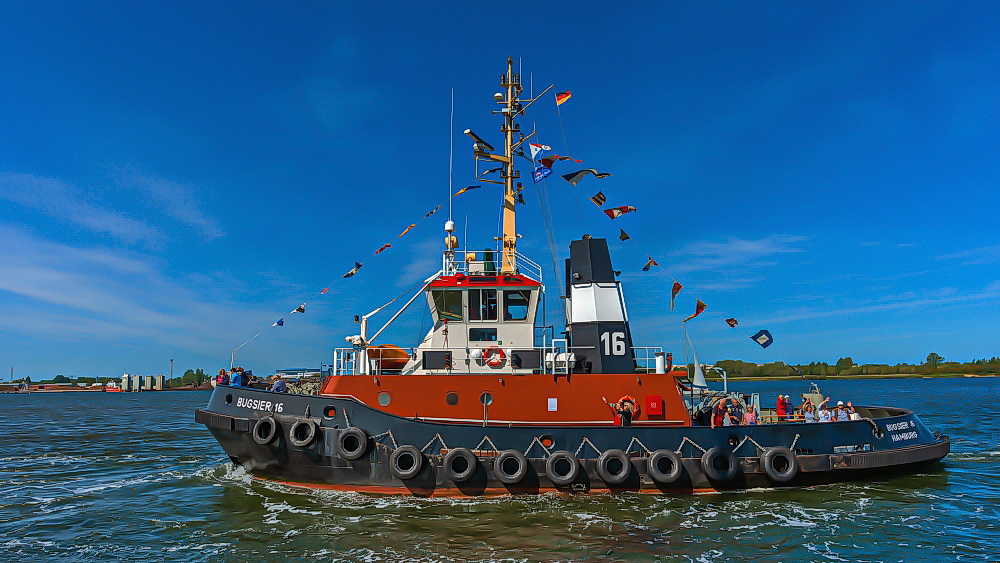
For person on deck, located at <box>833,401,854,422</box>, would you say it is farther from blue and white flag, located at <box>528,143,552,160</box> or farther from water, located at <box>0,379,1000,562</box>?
blue and white flag, located at <box>528,143,552,160</box>

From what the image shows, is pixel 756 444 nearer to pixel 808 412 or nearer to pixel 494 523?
pixel 808 412

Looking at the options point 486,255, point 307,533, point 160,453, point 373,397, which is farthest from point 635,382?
point 160,453

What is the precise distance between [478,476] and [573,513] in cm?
170

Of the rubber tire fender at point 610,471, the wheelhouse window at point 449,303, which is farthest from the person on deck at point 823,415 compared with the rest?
the wheelhouse window at point 449,303

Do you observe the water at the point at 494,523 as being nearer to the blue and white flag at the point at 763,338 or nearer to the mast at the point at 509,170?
the blue and white flag at the point at 763,338

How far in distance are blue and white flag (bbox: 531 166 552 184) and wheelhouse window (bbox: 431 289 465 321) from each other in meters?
3.17

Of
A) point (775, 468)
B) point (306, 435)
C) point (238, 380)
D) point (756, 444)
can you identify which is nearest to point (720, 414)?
point (756, 444)

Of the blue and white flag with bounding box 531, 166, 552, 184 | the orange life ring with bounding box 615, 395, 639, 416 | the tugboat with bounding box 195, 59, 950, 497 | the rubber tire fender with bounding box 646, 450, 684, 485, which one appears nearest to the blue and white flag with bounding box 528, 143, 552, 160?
the blue and white flag with bounding box 531, 166, 552, 184

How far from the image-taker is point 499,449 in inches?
388

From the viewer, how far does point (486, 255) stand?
40.6 feet

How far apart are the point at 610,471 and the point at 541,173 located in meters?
6.43

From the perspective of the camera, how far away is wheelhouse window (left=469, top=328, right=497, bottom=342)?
1157 centimetres

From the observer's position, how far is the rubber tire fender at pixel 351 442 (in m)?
9.73

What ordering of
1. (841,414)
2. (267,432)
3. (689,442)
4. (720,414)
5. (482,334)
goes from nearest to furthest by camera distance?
(689,442) → (267,432) → (720,414) → (841,414) → (482,334)
